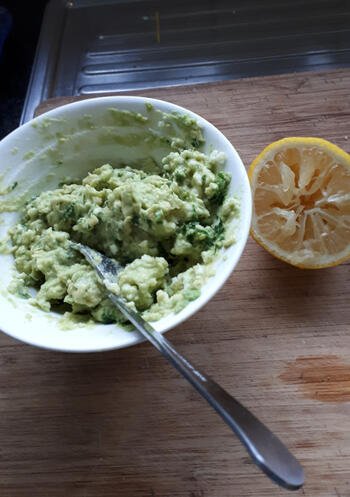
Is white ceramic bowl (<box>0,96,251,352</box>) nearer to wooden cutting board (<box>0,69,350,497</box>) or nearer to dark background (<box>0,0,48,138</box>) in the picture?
wooden cutting board (<box>0,69,350,497</box>)

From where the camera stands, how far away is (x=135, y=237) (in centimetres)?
125

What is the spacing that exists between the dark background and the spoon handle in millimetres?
1704

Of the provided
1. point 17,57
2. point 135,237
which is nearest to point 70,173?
point 135,237

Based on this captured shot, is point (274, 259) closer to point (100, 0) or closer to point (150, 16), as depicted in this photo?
point (150, 16)

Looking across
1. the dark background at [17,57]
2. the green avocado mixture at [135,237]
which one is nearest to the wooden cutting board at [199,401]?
the green avocado mixture at [135,237]

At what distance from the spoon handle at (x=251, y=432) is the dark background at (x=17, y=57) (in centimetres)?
170

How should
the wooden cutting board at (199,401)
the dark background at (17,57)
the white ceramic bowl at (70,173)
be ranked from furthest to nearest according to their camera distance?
the dark background at (17,57) → the wooden cutting board at (199,401) → the white ceramic bowl at (70,173)

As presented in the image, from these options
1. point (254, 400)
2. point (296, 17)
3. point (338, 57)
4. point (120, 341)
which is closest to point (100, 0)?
point (296, 17)

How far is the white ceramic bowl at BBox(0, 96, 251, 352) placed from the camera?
112cm

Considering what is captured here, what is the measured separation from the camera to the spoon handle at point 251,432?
843mm

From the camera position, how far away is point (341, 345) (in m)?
1.35

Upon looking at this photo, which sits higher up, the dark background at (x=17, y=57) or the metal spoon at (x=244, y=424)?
the dark background at (x=17, y=57)

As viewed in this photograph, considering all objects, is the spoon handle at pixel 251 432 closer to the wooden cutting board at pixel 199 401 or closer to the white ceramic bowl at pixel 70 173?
the white ceramic bowl at pixel 70 173

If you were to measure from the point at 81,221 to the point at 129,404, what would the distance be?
560 mm
